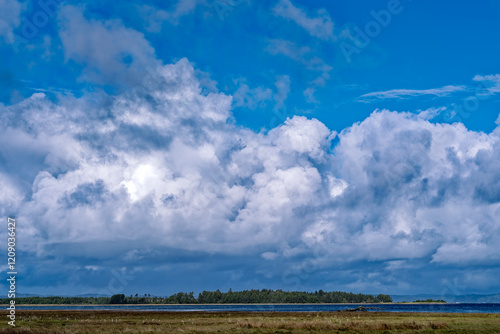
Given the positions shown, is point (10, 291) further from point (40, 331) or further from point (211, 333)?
point (211, 333)

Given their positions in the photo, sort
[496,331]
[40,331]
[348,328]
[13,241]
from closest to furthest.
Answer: [13,241], [40,331], [496,331], [348,328]

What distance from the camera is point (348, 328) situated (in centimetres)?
7375

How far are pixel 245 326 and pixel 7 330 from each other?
114ft

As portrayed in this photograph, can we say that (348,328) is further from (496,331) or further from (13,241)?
(13,241)

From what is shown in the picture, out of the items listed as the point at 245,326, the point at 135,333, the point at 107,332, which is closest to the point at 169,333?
the point at 135,333

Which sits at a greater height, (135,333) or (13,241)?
(13,241)

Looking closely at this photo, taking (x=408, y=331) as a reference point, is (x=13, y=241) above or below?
above

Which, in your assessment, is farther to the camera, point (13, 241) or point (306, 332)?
point (306, 332)

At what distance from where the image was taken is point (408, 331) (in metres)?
70.0

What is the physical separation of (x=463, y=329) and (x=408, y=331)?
9960mm

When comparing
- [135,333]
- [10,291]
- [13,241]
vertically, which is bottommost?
[135,333]

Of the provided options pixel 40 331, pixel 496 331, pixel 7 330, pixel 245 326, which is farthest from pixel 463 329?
pixel 7 330

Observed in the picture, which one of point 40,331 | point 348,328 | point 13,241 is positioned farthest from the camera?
point 348,328

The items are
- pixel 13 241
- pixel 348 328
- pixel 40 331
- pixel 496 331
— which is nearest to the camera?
pixel 13 241
